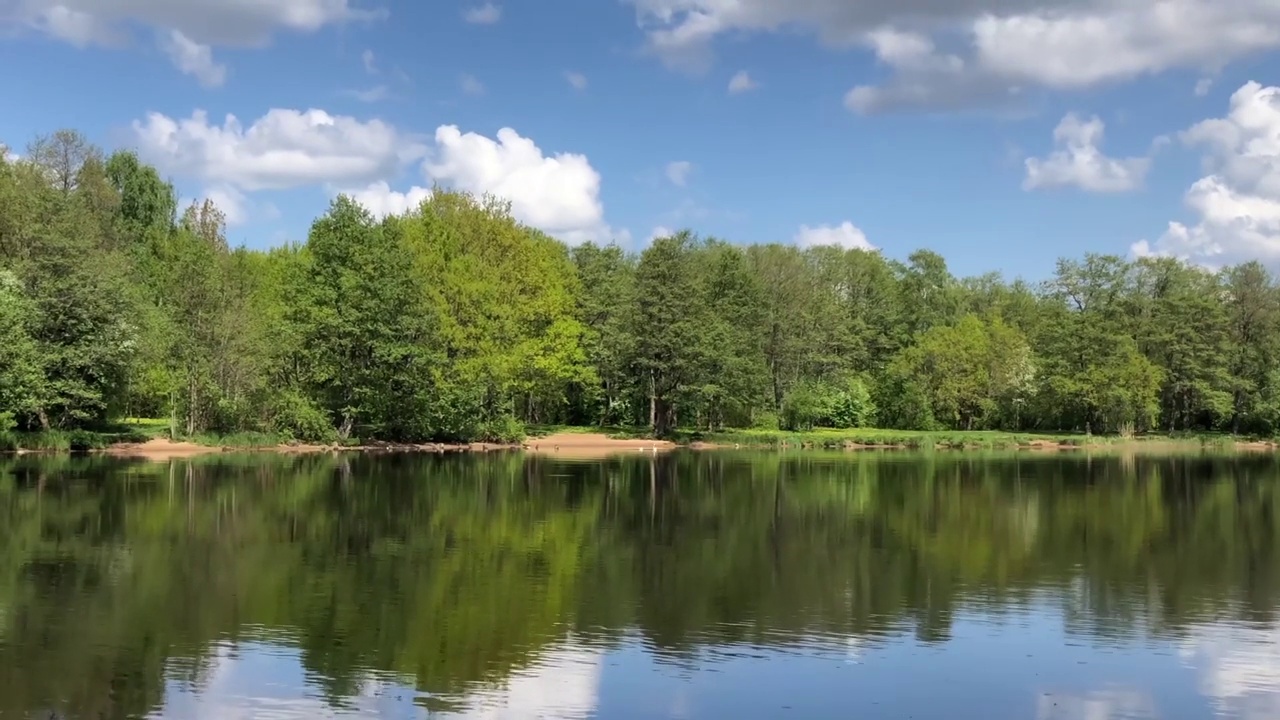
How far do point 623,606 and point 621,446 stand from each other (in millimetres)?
52754

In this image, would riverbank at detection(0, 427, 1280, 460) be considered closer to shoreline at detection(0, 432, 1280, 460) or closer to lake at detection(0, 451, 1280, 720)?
shoreline at detection(0, 432, 1280, 460)

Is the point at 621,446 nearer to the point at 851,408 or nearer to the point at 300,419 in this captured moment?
the point at 300,419

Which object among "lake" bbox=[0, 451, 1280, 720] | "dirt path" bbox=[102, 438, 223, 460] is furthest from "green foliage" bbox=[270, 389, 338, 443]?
"lake" bbox=[0, 451, 1280, 720]

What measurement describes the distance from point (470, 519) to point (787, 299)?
6330 centimetres

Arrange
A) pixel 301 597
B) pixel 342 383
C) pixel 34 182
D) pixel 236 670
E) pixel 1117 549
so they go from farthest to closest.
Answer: pixel 34 182 < pixel 342 383 < pixel 1117 549 < pixel 301 597 < pixel 236 670

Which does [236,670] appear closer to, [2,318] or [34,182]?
[2,318]

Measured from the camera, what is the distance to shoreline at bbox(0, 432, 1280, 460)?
53375 mm

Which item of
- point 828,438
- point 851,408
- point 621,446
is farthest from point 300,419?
point 851,408

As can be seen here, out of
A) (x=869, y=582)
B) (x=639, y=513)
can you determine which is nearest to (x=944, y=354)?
(x=639, y=513)

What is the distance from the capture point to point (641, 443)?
234ft

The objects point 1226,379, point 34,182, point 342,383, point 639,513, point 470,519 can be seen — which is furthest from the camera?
point 1226,379

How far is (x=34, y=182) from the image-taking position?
64.2 meters

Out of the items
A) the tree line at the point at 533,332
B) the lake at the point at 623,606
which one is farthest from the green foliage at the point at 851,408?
the lake at the point at 623,606

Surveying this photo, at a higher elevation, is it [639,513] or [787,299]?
[787,299]
